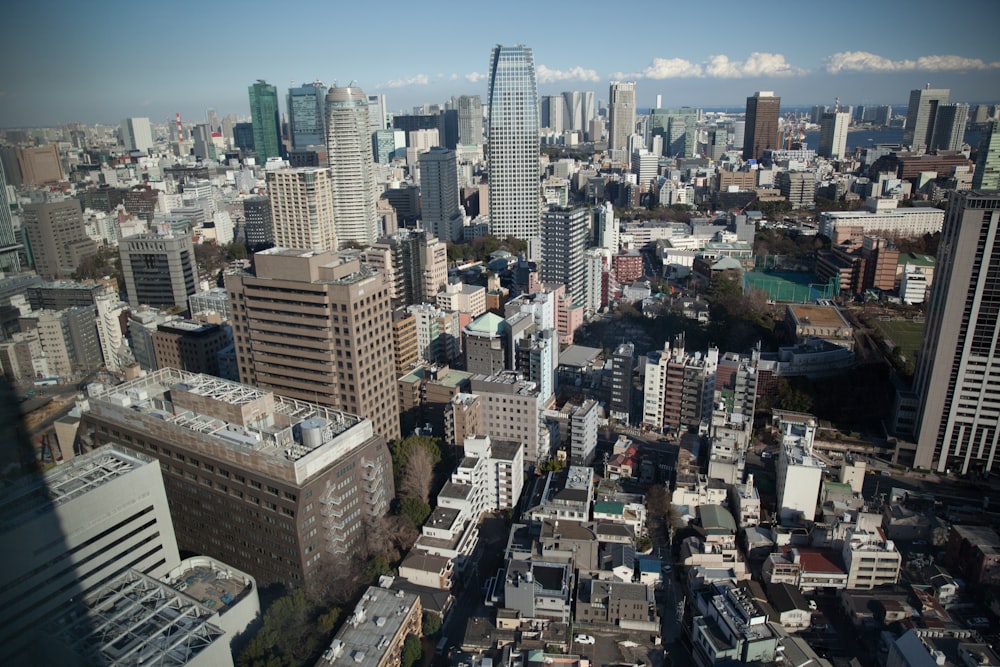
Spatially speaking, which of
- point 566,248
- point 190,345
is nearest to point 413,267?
point 566,248

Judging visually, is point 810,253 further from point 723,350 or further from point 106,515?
point 106,515

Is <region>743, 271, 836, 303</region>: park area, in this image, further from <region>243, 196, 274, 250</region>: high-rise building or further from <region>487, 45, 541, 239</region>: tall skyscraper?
<region>243, 196, 274, 250</region>: high-rise building

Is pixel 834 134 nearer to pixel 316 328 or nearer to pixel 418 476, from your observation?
pixel 418 476

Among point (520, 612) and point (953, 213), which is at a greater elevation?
point (953, 213)

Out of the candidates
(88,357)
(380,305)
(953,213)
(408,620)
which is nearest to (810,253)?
(953,213)

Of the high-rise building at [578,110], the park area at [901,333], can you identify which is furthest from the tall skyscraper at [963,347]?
the high-rise building at [578,110]

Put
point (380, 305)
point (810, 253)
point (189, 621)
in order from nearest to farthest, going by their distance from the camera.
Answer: point (189, 621)
point (380, 305)
point (810, 253)
